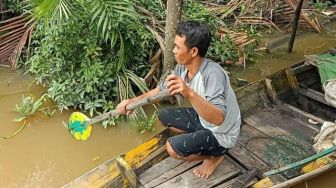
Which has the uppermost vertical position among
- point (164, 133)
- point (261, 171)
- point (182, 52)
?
point (182, 52)

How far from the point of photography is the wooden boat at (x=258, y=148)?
2.80 meters

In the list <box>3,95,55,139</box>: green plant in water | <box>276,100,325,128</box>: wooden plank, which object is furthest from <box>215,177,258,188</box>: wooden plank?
<box>3,95,55,139</box>: green plant in water

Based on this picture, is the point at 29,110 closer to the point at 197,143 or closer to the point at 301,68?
the point at 197,143

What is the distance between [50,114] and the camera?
4520 mm

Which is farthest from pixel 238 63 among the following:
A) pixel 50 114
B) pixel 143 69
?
pixel 50 114

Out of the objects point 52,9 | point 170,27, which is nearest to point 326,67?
point 170,27

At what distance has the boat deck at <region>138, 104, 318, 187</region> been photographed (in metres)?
2.83

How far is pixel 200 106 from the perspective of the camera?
2205 mm

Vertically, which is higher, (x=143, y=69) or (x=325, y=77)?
(x=143, y=69)

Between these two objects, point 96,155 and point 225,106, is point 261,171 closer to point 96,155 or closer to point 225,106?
point 225,106

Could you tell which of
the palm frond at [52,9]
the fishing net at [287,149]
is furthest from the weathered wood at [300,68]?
the palm frond at [52,9]

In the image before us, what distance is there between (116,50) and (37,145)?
1424mm

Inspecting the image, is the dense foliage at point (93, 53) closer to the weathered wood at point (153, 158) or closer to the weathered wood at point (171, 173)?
the weathered wood at point (153, 158)

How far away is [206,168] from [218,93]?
2.43ft
